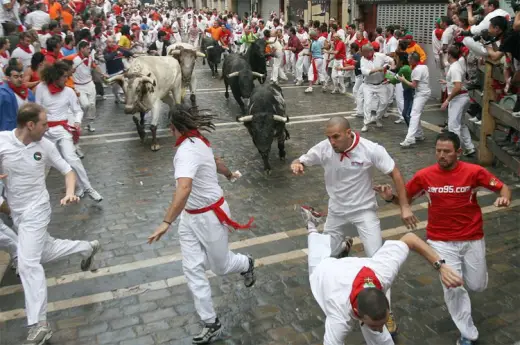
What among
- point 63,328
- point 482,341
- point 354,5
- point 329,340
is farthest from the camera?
point 354,5

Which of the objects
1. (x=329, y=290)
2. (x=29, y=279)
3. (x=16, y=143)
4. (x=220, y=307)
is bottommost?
(x=220, y=307)

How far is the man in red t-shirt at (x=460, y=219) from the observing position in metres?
4.59

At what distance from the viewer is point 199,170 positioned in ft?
16.2

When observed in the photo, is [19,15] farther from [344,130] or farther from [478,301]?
[478,301]

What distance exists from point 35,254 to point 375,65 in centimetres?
928

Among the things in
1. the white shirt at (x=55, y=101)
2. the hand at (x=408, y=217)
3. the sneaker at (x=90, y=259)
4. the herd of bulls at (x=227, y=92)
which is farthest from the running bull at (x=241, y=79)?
the hand at (x=408, y=217)

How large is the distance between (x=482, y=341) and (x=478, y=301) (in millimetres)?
726

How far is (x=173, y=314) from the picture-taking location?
5.40 metres

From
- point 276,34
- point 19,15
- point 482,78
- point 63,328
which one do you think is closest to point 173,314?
point 63,328

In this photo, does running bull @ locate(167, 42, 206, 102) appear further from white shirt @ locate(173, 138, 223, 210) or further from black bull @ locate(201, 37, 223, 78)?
white shirt @ locate(173, 138, 223, 210)

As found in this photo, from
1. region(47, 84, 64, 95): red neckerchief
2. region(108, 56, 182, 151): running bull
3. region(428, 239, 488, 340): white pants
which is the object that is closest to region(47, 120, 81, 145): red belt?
region(47, 84, 64, 95): red neckerchief

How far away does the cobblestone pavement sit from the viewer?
507 centimetres

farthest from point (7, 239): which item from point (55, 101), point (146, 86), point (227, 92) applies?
point (227, 92)

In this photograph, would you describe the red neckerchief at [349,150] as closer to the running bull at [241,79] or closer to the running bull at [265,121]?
the running bull at [265,121]
